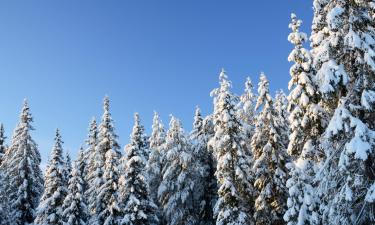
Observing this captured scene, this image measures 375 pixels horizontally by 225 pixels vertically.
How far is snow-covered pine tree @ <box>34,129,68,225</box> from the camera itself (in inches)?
1598

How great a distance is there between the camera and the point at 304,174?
2386 centimetres

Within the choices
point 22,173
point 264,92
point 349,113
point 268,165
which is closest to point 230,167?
Answer: point 268,165

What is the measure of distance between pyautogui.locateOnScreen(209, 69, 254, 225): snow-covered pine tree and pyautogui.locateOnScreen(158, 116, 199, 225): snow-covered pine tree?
25.2 ft

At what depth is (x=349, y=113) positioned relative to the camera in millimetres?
16469

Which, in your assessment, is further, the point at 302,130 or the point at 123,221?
the point at 123,221

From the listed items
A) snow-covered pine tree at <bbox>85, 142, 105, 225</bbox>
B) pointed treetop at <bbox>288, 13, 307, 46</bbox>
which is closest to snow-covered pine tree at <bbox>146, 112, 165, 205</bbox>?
snow-covered pine tree at <bbox>85, 142, 105, 225</bbox>

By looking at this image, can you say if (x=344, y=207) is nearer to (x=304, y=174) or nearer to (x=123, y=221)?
(x=304, y=174)

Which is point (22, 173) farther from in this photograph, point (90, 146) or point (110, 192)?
point (110, 192)

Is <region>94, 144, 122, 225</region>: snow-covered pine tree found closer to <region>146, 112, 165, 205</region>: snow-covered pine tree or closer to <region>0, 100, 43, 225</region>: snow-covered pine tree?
<region>146, 112, 165, 205</region>: snow-covered pine tree

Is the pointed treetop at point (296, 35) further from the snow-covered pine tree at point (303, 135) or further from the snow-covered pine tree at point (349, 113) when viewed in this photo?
the snow-covered pine tree at point (349, 113)

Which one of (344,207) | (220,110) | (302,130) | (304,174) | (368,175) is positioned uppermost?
(220,110)

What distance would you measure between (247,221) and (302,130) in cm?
1169

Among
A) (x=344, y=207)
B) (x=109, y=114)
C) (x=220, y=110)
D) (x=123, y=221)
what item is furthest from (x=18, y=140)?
(x=344, y=207)

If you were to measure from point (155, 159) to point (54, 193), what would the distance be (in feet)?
38.9
